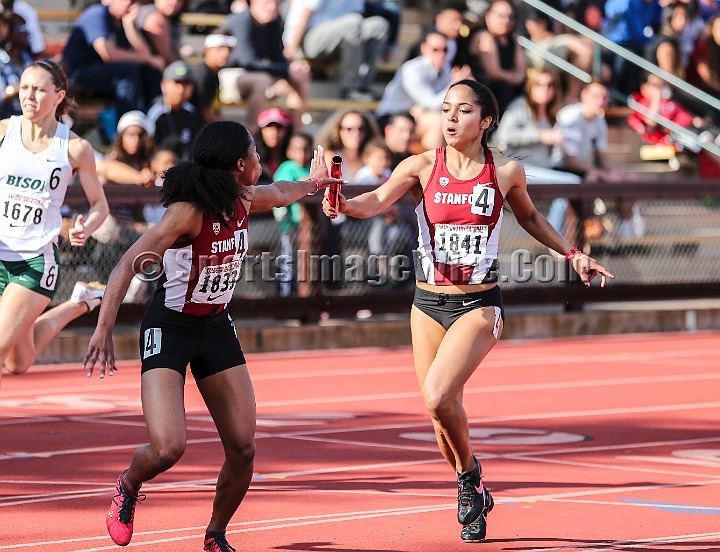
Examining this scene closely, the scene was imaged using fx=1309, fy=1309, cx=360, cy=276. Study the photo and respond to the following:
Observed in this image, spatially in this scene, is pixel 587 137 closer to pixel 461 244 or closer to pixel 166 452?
pixel 461 244

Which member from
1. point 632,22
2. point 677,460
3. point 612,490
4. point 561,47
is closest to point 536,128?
point 561,47

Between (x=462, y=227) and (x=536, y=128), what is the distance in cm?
1103

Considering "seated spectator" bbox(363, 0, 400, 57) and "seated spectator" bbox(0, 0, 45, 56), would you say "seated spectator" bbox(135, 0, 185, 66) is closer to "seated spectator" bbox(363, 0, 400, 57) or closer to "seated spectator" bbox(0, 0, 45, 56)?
"seated spectator" bbox(0, 0, 45, 56)

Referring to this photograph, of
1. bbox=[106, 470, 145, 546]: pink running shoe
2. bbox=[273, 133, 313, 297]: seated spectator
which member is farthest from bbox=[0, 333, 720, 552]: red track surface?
bbox=[273, 133, 313, 297]: seated spectator

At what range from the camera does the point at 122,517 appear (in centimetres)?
544

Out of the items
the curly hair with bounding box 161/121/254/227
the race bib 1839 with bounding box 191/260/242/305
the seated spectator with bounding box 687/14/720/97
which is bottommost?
the race bib 1839 with bounding box 191/260/242/305

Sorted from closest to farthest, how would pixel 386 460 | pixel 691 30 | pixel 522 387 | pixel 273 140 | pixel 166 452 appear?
pixel 166 452 < pixel 386 460 < pixel 522 387 < pixel 273 140 < pixel 691 30

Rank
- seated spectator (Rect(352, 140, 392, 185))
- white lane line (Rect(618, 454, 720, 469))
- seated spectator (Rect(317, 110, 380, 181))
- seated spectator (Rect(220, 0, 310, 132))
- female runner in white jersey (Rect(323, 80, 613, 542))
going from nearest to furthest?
1. female runner in white jersey (Rect(323, 80, 613, 542))
2. white lane line (Rect(618, 454, 720, 469))
3. seated spectator (Rect(352, 140, 392, 185))
4. seated spectator (Rect(317, 110, 380, 181))
5. seated spectator (Rect(220, 0, 310, 132))

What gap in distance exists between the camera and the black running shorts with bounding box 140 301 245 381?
5.56 metres

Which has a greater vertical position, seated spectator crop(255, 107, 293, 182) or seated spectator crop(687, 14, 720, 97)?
seated spectator crop(687, 14, 720, 97)

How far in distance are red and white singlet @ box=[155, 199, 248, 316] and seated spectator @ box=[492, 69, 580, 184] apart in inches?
462

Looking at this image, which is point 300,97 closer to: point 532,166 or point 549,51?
point 532,166

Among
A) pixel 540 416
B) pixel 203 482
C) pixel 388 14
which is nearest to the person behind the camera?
pixel 203 482

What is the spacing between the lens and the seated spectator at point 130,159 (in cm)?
1354
